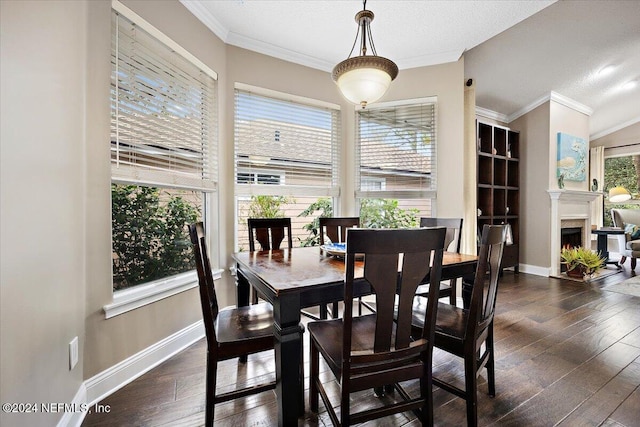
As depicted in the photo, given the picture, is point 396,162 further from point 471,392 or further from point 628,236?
point 628,236

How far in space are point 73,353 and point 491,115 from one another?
238 inches

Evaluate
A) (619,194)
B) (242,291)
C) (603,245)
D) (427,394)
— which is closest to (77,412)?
(242,291)

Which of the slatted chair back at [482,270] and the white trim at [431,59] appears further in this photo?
the white trim at [431,59]

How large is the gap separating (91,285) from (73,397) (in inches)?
22.2

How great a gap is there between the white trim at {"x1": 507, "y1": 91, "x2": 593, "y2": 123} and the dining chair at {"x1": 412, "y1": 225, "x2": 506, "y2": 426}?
4.55m

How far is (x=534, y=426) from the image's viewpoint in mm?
1497

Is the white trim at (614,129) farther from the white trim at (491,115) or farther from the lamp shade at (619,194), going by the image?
the white trim at (491,115)

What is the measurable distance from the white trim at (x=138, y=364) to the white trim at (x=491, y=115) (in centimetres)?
515

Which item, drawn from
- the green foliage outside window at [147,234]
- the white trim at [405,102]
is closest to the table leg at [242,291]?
the green foliage outside window at [147,234]

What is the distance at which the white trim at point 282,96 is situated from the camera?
9.70ft

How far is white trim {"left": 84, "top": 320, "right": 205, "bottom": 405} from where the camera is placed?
170 centimetres

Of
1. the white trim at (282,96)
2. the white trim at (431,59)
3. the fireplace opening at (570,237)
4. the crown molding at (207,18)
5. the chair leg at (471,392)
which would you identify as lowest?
the chair leg at (471,392)

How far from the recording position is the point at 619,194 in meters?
6.23

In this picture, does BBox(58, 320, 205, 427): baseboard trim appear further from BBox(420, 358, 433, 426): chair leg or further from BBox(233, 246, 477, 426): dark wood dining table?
BBox(420, 358, 433, 426): chair leg
